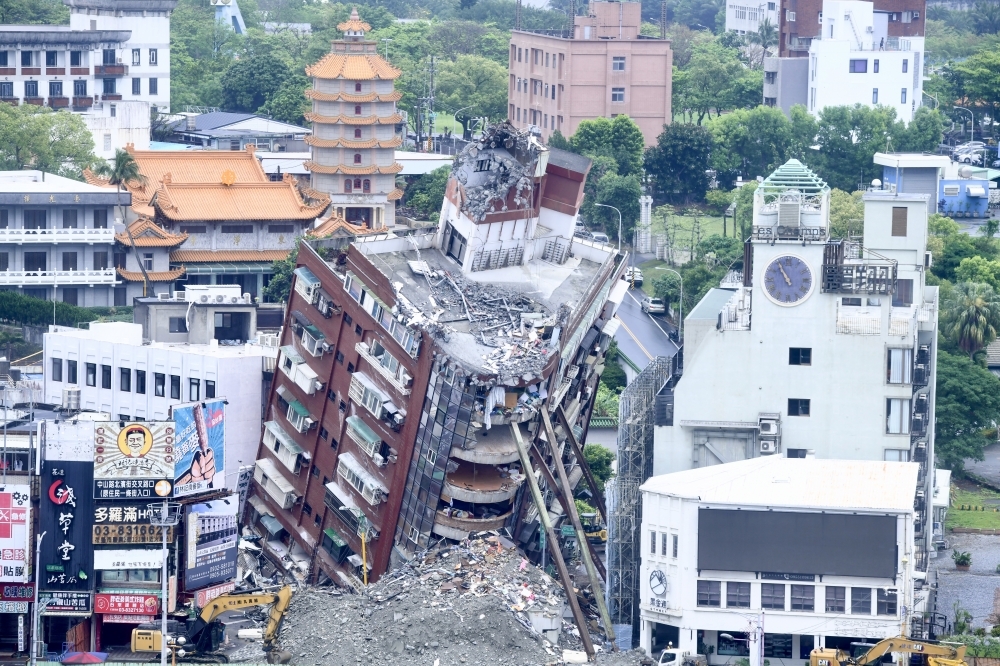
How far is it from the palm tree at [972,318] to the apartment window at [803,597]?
47984 millimetres

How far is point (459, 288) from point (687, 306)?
50.5 m

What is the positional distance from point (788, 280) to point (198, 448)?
922 inches

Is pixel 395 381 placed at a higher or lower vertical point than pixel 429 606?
higher

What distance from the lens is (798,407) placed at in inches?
3898

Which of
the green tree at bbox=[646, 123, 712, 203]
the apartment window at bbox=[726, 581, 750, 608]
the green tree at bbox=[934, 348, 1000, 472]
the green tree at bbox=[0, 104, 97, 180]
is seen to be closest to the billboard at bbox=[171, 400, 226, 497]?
the apartment window at bbox=[726, 581, 750, 608]

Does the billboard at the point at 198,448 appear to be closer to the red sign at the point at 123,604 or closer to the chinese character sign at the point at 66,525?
the chinese character sign at the point at 66,525

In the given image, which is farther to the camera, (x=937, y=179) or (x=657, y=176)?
(x=657, y=176)

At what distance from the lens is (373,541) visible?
99.8 m

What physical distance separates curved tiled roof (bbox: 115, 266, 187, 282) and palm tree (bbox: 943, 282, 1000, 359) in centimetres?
4880

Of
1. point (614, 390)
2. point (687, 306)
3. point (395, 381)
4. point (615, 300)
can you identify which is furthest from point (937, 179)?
point (395, 381)

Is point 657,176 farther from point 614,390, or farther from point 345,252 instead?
point 345,252

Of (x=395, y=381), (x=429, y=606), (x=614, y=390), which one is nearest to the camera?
(x=429, y=606)

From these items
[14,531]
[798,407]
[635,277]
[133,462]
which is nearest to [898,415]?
[798,407]

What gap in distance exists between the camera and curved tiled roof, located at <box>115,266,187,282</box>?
518 feet
